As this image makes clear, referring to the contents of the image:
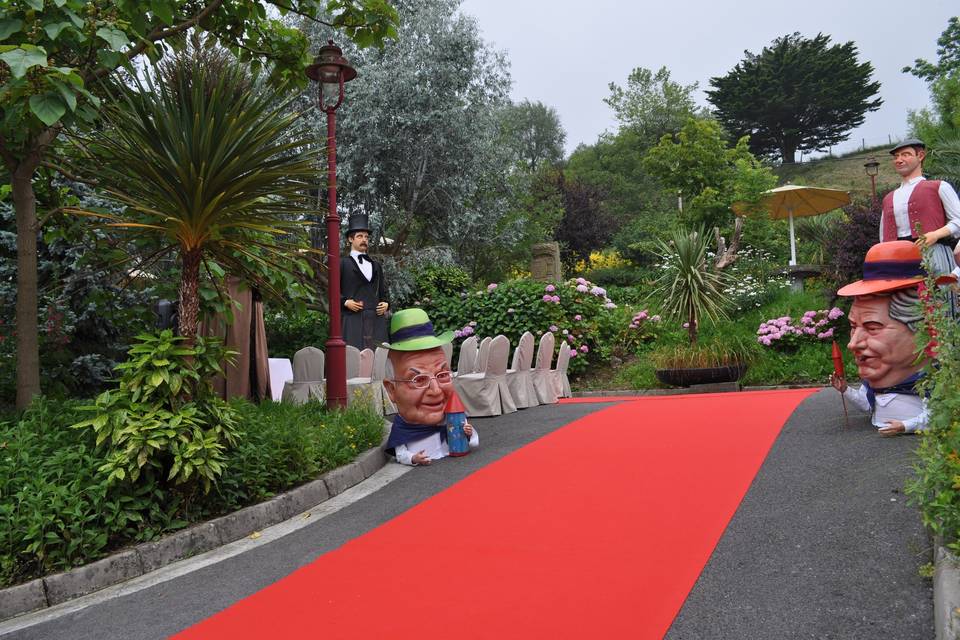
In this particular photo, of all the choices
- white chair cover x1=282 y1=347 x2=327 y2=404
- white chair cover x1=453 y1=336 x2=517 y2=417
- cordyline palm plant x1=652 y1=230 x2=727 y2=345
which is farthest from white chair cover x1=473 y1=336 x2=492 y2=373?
cordyline palm plant x1=652 y1=230 x2=727 y2=345

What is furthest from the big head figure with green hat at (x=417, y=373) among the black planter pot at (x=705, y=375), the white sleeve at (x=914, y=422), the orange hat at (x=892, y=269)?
the black planter pot at (x=705, y=375)

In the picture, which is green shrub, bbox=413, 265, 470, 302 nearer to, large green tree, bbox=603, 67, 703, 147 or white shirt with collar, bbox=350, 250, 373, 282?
white shirt with collar, bbox=350, 250, 373, 282

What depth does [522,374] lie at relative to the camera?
8812 millimetres

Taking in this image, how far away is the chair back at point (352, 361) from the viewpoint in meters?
7.70

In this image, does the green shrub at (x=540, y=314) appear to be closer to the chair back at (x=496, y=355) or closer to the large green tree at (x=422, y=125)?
the large green tree at (x=422, y=125)

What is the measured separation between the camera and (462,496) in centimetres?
477

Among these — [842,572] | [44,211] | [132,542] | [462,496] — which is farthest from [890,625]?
[44,211]

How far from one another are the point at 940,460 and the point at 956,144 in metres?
13.5

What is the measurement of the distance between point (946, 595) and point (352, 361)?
244 inches

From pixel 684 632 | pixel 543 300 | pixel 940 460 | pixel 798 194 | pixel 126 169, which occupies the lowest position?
pixel 684 632

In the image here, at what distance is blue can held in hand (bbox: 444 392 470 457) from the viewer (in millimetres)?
5945

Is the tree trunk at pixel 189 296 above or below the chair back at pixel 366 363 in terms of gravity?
above

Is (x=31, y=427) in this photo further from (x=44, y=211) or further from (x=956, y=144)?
(x=956, y=144)

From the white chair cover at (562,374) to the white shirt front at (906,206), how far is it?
198 inches
